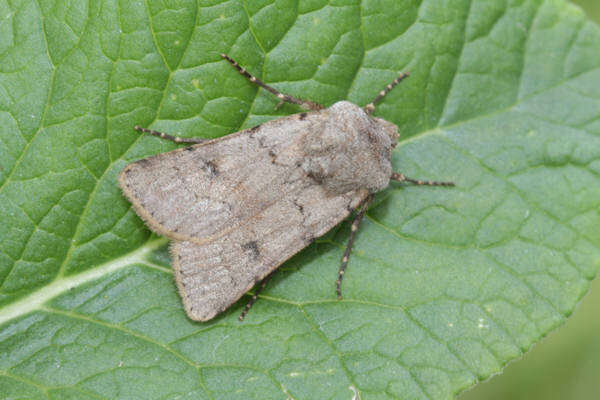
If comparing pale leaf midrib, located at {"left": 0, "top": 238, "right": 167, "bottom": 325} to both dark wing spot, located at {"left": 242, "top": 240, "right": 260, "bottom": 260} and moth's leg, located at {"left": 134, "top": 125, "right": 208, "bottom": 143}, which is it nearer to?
dark wing spot, located at {"left": 242, "top": 240, "right": 260, "bottom": 260}

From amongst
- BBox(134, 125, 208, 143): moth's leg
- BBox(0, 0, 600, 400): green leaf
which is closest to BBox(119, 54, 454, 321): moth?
BBox(134, 125, 208, 143): moth's leg

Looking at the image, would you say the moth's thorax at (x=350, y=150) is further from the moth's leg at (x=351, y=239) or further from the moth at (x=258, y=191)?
the moth's leg at (x=351, y=239)

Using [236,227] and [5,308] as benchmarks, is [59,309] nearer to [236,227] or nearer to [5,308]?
[5,308]

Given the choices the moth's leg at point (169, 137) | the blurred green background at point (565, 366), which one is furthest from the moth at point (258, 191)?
the blurred green background at point (565, 366)

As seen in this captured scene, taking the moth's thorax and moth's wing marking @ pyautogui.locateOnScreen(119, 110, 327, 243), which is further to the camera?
the moth's thorax

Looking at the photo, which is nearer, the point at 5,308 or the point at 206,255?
the point at 5,308

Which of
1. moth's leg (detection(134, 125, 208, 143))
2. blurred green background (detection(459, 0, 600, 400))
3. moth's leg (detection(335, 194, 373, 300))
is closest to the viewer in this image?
moth's leg (detection(134, 125, 208, 143))

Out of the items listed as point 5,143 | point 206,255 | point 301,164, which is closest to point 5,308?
point 5,143
